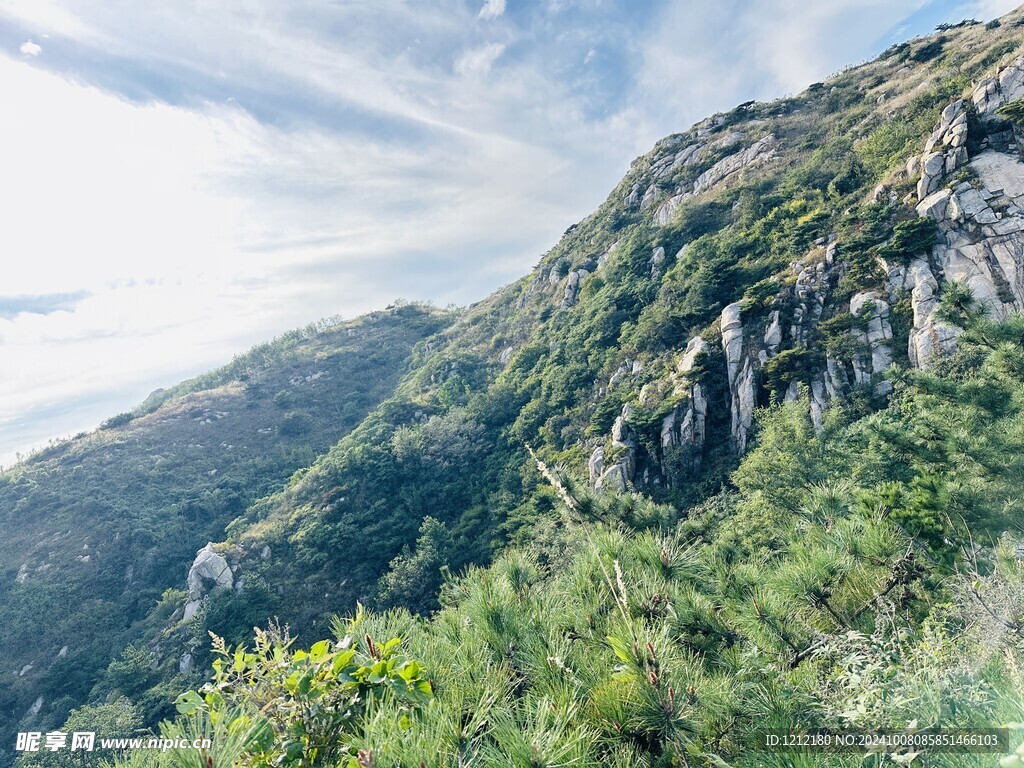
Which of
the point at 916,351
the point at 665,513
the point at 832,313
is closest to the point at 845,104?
the point at 832,313

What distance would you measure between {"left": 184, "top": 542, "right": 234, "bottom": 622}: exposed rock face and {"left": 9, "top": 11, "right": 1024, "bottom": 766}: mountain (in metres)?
0.23

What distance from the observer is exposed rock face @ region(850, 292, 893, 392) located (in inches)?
754

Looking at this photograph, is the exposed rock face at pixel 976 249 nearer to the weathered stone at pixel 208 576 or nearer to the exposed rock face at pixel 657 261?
the exposed rock face at pixel 657 261

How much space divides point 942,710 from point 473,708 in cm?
176

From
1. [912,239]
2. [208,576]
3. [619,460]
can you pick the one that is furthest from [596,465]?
[208,576]

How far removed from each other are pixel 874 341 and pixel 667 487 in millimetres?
11216

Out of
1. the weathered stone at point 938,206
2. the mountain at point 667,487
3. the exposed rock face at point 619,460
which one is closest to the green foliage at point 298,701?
the mountain at point 667,487

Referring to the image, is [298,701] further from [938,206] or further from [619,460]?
[938,206]

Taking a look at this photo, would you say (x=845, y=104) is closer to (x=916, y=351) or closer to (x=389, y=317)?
(x=916, y=351)

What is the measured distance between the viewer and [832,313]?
21453 mm

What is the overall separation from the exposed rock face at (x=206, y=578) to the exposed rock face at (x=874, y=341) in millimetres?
33902

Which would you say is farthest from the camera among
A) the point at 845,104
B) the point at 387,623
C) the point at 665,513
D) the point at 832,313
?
the point at 845,104

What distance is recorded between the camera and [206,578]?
25.5 m

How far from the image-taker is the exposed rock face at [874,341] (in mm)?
19156
